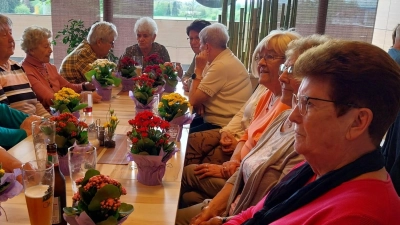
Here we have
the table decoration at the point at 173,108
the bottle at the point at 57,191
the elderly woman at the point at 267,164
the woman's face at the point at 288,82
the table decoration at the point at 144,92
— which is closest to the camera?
the bottle at the point at 57,191

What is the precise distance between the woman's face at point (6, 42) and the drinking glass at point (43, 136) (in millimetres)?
1140

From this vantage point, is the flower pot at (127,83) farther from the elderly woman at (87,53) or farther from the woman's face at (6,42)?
the woman's face at (6,42)

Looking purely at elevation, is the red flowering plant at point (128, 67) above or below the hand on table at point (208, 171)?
above

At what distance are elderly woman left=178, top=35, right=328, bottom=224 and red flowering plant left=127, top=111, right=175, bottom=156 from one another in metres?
0.47

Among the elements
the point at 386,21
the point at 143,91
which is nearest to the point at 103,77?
the point at 143,91

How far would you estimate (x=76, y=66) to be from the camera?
11.7ft

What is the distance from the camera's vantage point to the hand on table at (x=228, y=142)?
8.76ft

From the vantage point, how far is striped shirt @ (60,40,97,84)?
3564mm

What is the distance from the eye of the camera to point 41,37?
2.96 metres

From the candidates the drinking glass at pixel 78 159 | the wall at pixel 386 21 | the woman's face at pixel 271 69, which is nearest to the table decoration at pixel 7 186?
the drinking glass at pixel 78 159

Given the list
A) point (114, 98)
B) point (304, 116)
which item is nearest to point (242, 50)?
point (114, 98)

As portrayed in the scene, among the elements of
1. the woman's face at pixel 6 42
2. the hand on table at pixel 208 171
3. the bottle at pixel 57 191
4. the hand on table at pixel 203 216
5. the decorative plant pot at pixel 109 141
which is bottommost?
the hand on table at pixel 203 216

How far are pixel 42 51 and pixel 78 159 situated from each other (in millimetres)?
1879

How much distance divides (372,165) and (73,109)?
61.7 inches
